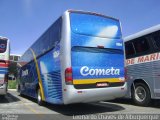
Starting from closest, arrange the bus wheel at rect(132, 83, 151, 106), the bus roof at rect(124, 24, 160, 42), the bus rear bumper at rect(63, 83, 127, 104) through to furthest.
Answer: the bus rear bumper at rect(63, 83, 127, 104), the bus roof at rect(124, 24, 160, 42), the bus wheel at rect(132, 83, 151, 106)

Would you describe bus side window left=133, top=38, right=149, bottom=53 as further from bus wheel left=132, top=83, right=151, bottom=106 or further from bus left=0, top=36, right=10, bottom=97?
bus left=0, top=36, right=10, bottom=97

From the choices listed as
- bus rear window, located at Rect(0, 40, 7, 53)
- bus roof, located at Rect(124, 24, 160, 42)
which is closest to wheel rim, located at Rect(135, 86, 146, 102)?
bus roof, located at Rect(124, 24, 160, 42)

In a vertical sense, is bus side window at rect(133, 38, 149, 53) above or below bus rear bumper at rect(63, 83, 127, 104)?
above

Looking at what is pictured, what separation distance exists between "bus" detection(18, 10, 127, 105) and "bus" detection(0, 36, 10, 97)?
2.86 metres

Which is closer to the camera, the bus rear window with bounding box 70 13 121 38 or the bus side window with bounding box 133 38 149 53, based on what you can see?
the bus rear window with bounding box 70 13 121 38

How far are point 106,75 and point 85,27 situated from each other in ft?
6.20

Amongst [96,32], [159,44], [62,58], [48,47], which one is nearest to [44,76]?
[48,47]

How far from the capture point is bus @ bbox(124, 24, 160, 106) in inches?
412

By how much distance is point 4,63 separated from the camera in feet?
42.0

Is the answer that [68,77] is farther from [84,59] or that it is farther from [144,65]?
[144,65]

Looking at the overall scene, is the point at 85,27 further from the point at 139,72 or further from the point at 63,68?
the point at 139,72

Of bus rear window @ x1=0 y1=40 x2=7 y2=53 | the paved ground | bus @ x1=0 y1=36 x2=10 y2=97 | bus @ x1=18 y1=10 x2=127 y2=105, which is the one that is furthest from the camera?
bus rear window @ x1=0 y1=40 x2=7 y2=53

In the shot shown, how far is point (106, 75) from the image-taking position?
955cm

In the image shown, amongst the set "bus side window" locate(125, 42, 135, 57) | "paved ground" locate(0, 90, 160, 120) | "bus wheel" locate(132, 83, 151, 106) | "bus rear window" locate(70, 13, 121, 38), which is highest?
"bus rear window" locate(70, 13, 121, 38)
